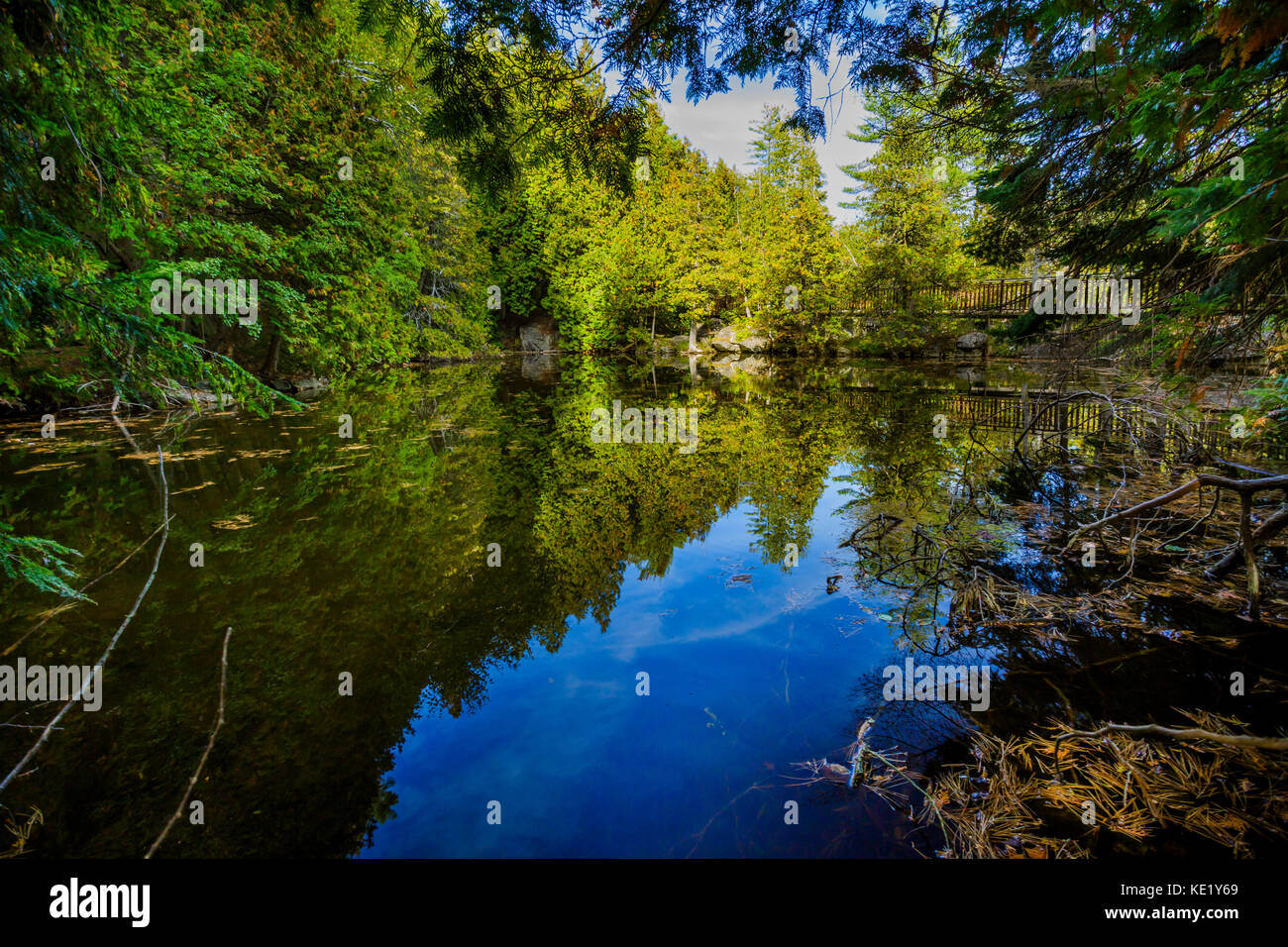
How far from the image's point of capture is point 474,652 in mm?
3557

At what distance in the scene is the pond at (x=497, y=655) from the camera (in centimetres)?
231

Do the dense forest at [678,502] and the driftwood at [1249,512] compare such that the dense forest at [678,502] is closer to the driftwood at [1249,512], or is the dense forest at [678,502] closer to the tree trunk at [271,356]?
the driftwood at [1249,512]

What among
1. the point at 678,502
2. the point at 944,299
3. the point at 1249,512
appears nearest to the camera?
the point at 1249,512

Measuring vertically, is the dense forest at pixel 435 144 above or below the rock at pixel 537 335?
below

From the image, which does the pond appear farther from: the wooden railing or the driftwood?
the wooden railing

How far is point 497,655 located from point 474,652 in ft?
0.54

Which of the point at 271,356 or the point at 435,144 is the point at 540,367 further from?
the point at 435,144

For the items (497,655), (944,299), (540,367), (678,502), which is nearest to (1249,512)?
(678,502)

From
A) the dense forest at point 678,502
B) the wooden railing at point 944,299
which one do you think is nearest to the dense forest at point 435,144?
the dense forest at point 678,502

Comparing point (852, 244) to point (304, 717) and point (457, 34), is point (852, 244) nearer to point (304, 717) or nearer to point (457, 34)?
point (457, 34)

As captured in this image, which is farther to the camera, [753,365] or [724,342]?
[724,342]

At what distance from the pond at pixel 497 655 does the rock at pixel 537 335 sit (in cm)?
2656
